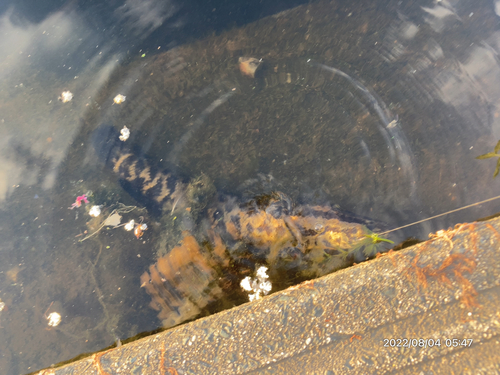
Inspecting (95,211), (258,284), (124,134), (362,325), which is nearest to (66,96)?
(124,134)

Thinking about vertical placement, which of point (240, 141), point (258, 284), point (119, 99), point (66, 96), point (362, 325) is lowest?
point (362, 325)

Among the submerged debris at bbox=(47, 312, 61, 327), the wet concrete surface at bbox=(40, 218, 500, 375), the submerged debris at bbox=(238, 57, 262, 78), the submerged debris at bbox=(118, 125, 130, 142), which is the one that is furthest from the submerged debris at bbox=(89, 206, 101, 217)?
the submerged debris at bbox=(238, 57, 262, 78)

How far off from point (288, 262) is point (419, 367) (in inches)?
44.1

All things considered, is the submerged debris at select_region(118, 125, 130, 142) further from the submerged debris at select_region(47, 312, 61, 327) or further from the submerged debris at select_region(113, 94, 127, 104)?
the submerged debris at select_region(47, 312, 61, 327)

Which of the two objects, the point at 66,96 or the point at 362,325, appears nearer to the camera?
the point at 362,325

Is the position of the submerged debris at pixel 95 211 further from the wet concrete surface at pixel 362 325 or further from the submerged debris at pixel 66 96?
the wet concrete surface at pixel 362 325

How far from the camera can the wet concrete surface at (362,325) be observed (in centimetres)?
183

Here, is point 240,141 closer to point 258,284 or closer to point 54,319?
point 258,284

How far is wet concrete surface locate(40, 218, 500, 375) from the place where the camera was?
183 cm

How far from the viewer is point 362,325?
1856 mm

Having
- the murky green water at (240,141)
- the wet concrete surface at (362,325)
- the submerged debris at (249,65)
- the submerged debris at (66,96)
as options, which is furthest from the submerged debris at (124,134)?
the wet concrete surface at (362,325)

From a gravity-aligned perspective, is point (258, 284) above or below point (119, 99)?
below

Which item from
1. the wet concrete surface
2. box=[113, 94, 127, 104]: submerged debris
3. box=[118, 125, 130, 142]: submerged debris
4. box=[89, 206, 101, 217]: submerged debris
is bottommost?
the wet concrete surface

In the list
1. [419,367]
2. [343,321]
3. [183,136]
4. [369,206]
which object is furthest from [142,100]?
[419,367]
